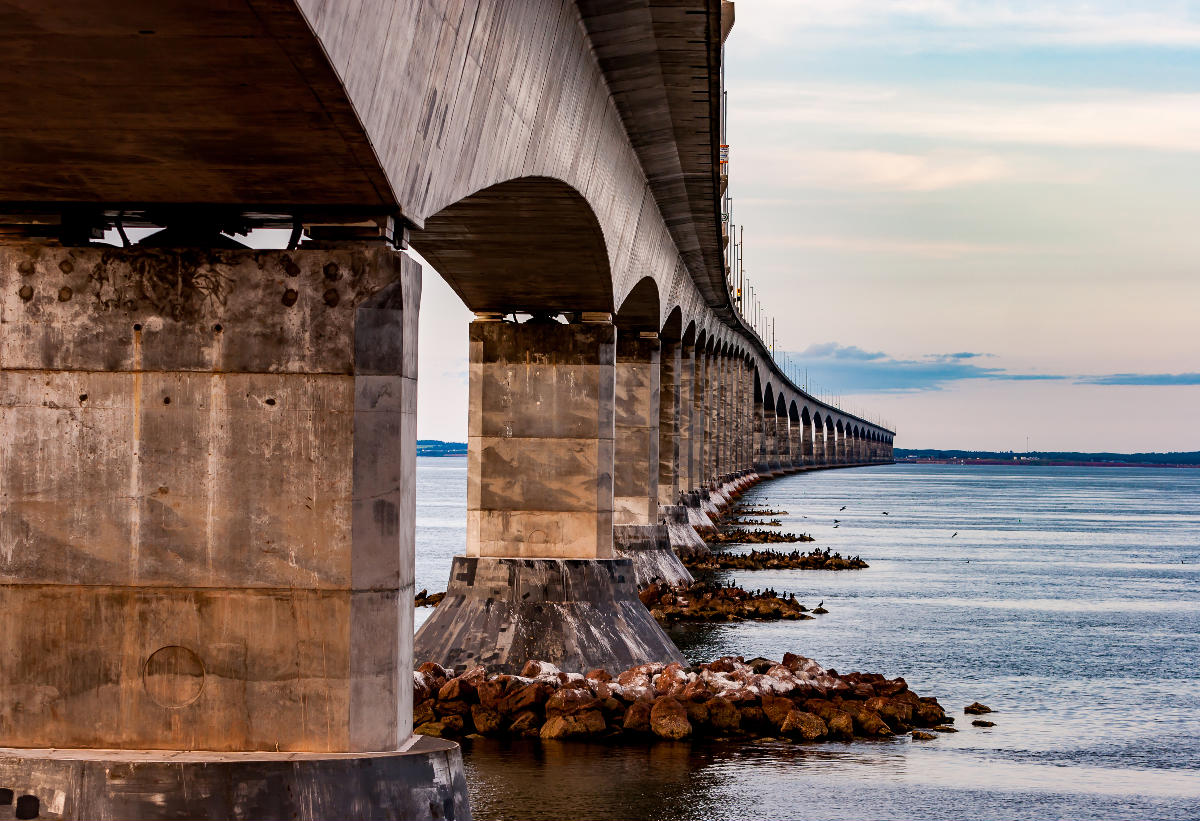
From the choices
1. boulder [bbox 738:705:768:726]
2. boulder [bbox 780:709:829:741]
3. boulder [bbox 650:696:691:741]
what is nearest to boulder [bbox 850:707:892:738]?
boulder [bbox 780:709:829:741]

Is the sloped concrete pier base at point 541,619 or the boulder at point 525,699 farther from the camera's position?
the sloped concrete pier base at point 541,619

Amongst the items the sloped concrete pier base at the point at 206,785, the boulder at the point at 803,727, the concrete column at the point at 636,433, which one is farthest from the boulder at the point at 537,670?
the concrete column at the point at 636,433

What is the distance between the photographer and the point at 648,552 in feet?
122

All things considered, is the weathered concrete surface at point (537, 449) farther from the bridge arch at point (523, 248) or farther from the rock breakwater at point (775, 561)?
the rock breakwater at point (775, 561)

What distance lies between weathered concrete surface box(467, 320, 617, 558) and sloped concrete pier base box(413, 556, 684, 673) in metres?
0.81

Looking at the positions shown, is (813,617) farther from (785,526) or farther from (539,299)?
(785,526)

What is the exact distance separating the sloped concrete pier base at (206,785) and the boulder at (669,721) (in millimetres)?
8922

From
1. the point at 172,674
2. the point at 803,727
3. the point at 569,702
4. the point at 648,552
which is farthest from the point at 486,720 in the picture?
the point at 648,552

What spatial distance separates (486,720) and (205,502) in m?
9.45

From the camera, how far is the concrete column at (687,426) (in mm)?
62500

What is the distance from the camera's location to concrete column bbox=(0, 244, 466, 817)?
10656mm

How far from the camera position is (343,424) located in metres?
10.8

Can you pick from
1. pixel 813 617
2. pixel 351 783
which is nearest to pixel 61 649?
pixel 351 783

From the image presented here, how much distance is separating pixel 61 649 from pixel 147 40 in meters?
4.66
